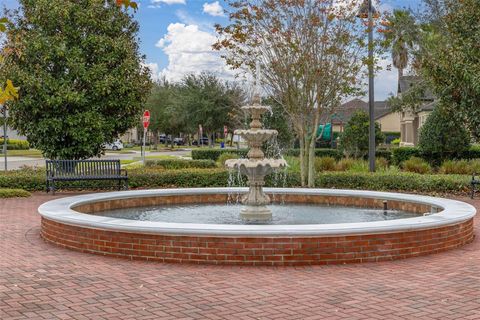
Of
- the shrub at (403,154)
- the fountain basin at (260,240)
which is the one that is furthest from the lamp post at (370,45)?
the fountain basin at (260,240)

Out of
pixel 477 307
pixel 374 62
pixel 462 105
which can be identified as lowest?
pixel 477 307

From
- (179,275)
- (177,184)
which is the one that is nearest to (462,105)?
(177,184)

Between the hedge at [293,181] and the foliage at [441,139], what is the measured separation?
7.41 metres

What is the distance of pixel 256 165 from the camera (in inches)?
403

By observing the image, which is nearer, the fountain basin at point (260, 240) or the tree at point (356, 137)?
the fountain basin at point (260, 240)

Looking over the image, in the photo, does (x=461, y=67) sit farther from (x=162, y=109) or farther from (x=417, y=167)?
(x=162, y=109)

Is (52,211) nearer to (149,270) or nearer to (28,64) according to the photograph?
(149,270)

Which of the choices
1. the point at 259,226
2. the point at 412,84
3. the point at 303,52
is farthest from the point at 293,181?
the point at 412,84

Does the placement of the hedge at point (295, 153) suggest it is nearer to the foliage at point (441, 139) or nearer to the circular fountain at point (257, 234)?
the foliage at point (441, 139)

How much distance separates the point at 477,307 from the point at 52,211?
21.2 feet

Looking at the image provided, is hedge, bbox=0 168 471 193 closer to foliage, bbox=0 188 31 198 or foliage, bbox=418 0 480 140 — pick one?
foliage, bbox=0 188 31 198

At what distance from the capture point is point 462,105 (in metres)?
17.1

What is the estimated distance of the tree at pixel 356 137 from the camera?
29000 mm

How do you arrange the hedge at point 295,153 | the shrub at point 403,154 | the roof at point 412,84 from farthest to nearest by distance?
the roof at point 412,84 → the hedge at point 295,153 → the shrub at point 403,154
